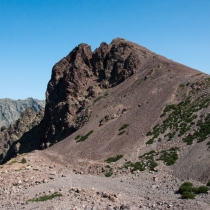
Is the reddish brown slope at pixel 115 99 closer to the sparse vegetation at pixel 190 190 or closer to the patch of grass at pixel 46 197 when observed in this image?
the sparse vegetation at pixel 190 190

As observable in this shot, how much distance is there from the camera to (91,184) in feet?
101

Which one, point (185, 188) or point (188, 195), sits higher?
point (185, 188)

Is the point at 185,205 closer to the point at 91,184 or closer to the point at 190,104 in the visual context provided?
the point at 91,184

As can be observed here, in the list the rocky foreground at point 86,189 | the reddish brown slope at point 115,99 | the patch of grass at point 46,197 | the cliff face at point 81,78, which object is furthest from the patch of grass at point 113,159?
the cliff face at point 81,78

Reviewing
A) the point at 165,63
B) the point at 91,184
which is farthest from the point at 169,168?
the point at 165,63

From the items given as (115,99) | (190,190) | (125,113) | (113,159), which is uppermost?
(115,99)

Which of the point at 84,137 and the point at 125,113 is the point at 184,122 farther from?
the point at 84,137

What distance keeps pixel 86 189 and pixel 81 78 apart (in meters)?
45.2

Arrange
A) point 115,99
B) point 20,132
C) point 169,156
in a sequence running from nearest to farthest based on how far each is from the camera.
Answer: point 169,156
point 115,99
point 20,132

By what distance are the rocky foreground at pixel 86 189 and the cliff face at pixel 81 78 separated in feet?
75.0

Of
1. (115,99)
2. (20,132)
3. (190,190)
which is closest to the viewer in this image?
(190,190)

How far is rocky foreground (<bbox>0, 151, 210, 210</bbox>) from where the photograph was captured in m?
22.4

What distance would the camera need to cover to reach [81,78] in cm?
6919

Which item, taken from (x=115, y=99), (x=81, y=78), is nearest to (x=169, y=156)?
(x=115, y=99)
